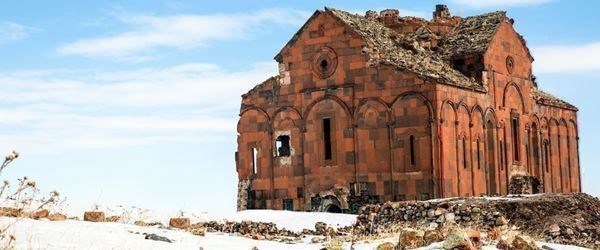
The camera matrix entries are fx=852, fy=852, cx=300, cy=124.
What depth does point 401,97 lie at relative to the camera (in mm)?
25547

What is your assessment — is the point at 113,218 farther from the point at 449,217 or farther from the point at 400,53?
the point at 400,53

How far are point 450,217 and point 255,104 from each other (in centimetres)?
1280

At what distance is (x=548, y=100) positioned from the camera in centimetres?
3272

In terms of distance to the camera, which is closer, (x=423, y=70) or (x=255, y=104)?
(x=423, y=70)

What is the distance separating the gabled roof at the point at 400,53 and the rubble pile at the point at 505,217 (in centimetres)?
771

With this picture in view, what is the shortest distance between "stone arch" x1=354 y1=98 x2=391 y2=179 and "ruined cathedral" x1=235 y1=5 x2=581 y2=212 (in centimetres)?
3

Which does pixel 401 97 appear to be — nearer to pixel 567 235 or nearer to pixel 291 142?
pixel 291 142

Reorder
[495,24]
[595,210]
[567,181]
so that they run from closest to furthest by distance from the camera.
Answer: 1. [595,210]
2. [495,24]
3. [567,181]

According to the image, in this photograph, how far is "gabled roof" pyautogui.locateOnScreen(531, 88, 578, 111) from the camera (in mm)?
32031

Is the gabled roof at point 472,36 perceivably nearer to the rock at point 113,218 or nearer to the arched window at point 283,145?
the arched window at point 283,145

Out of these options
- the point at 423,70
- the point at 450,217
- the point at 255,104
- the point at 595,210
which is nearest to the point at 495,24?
the point at 423,70

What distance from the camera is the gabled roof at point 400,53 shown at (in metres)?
26.1

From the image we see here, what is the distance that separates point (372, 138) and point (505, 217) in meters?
9.31

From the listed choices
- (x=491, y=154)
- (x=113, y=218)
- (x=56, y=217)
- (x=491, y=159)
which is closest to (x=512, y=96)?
(x=491, y=154)
